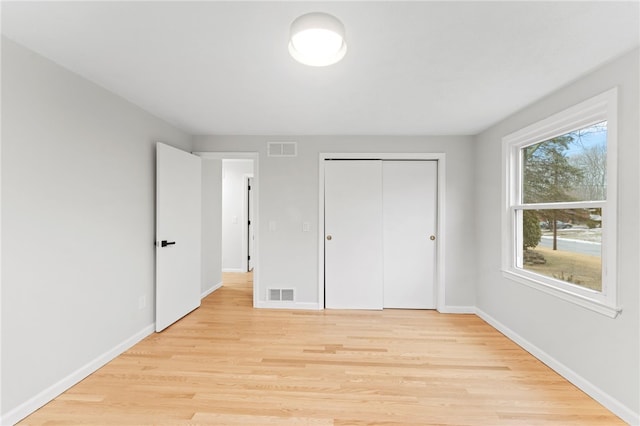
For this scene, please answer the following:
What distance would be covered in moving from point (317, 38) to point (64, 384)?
2.79 meters

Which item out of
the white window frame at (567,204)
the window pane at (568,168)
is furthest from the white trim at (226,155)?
the window pane at (568,168)

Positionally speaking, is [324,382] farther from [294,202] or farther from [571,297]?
[294,202]

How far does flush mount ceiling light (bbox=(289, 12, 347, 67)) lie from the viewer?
135 cm

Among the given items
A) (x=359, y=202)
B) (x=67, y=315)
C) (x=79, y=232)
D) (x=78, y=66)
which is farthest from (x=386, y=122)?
(x=67, y=315)

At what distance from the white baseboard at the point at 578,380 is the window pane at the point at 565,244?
0.66 m

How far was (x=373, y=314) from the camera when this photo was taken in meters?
3.65

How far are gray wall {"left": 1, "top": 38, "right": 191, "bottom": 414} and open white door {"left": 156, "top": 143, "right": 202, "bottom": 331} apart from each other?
0.18 metres

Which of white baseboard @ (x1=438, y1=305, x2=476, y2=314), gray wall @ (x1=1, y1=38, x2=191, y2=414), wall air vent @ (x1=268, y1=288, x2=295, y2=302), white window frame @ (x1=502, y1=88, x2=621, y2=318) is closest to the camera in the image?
gray wall @ (x1=1, y1=38, x2=191, y2=414)

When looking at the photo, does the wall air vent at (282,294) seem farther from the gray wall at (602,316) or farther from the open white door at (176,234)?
the gray wall at (602,316)

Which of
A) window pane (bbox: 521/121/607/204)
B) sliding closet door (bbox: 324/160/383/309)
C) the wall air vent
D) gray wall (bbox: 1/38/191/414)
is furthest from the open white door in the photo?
window pane (bbox: 521/121/607/204)

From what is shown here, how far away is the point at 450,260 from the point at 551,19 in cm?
285

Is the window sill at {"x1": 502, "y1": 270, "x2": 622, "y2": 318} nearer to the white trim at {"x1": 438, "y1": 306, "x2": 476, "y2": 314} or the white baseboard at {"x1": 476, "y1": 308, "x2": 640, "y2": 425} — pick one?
the white baseboard at {"x1": 476, "y1": 308, "x2": 640, "y2": 425}

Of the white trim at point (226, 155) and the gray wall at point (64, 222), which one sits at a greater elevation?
the white trim at point (226, 155)

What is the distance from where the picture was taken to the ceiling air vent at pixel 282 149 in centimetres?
382
